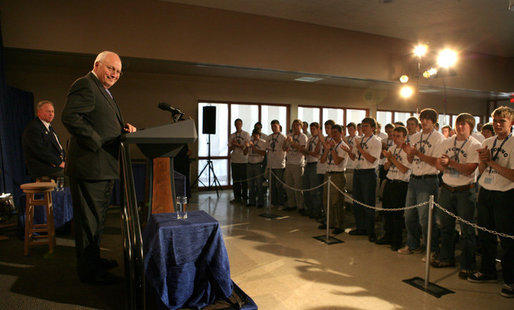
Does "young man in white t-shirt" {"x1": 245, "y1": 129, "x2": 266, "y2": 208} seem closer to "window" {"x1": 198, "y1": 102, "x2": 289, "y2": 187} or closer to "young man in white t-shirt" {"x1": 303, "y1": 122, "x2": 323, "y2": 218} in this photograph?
"young man in white t-shirt" {"x1": 303, "y1": 122, "x2": 323, "y2": 218}

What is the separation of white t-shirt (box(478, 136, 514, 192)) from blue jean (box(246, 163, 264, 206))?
162 inches

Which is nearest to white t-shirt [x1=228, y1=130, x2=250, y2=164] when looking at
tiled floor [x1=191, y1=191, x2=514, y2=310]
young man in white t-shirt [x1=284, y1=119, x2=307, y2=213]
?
young man in white t-shirt [x1=284, y1=119, x2=307, y2=213]

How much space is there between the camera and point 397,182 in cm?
409

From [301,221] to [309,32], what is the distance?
164 inches

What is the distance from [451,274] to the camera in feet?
11.0

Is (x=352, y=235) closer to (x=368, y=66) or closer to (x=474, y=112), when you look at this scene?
(x=368, y=66)

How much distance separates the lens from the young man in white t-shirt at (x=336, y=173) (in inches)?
190

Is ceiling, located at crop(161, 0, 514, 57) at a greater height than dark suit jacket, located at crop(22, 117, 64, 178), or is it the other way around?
ceiling, located at crop(161, 0, 514, 57)

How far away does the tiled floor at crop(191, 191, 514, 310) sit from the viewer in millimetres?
2750

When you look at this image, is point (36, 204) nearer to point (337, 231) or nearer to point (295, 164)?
point (337, 231)

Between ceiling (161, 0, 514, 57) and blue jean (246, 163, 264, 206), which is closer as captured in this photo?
ceiling (161, 0, 514, 57)

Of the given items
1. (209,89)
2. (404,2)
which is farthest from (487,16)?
(209,89)

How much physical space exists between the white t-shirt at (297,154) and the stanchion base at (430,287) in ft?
10.7

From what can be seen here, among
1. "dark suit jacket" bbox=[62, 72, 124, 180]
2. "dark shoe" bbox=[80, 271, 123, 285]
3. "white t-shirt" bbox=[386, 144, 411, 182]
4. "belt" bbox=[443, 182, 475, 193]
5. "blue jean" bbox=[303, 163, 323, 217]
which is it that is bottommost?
"dark shoe" bbox=[80, 271, 123, 285]
